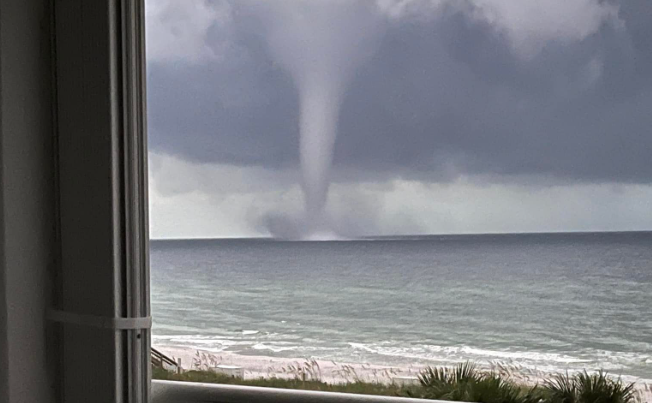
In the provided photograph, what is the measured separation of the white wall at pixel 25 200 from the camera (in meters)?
1.61

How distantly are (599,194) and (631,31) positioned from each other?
1.98 m

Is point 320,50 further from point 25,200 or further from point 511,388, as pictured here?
point 25,200

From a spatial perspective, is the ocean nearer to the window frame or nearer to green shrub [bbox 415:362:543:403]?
green shrub [bbox 415:362:543:403]

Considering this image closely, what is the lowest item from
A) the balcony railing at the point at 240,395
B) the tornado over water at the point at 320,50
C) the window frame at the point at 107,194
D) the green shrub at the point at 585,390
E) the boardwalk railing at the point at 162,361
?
the green shrub at the point at 585,390

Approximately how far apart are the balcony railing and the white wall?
28 centimetres

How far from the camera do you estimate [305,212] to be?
11812mm

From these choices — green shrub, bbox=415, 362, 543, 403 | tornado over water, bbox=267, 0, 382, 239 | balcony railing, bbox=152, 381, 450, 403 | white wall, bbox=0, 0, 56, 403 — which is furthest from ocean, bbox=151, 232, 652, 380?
white wall, bbox=0, 0, 56, 403

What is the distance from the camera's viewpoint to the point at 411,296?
35.8ft

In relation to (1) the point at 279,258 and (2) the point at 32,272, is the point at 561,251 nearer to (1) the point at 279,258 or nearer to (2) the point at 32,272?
(1) the point at 279,258

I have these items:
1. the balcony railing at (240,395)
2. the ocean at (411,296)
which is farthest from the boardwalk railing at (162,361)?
the ocean at (411,296)

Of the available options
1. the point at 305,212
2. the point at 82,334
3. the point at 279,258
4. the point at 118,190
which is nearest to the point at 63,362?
the point at 82,334

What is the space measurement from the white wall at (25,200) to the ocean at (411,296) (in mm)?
5860

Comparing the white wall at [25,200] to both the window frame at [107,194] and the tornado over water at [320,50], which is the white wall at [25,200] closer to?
the window frame at [107,194]

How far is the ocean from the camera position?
26.1 feet
